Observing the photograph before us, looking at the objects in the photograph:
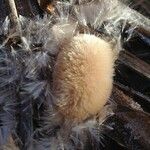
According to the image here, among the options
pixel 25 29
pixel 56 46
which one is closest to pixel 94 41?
pixel 56 46

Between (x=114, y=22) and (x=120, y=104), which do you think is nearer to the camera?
(x=120, y=104)

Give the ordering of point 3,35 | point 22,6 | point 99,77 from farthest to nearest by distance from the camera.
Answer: point 22,6
point 3,35
point 99,77

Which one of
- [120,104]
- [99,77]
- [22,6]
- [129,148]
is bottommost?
[129,148]

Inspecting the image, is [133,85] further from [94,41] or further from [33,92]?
[33,92]

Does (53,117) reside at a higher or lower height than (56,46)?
lower

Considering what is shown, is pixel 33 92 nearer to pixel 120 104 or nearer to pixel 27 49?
pixel 27 49

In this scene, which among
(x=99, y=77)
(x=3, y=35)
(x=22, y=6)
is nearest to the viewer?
(x=99, y=77)
